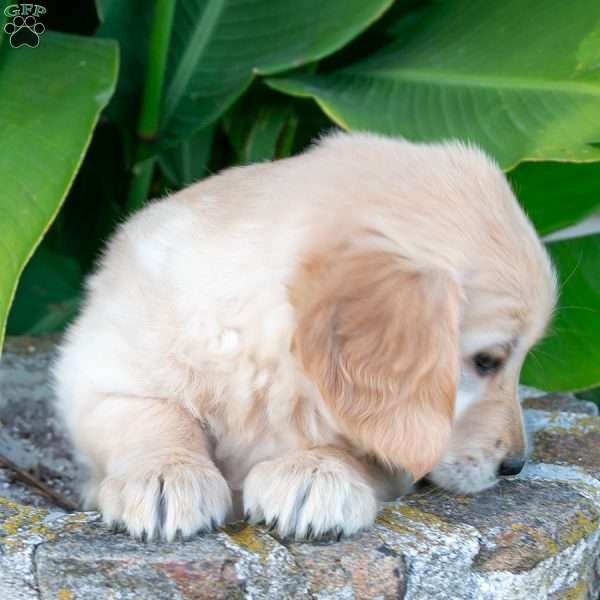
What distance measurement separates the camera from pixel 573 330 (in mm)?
3369

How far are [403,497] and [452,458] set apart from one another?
143 millimetres

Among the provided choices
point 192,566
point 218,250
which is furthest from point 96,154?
point 192,566

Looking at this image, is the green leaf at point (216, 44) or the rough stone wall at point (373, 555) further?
the green leaf at point (216, 44)

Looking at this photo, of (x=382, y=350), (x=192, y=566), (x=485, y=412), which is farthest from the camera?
(x=485, y=412)

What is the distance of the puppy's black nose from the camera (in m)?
2.38

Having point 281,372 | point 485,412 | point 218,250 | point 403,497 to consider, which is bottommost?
point 403,497

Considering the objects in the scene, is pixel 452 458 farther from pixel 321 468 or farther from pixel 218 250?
pixel 218 250

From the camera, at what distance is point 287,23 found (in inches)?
141

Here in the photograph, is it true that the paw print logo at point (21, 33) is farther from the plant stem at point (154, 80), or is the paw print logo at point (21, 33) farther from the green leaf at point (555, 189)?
the green leaf at point (555, 189)

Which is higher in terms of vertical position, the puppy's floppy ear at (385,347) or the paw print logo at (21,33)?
the paw print logo at (21,33)

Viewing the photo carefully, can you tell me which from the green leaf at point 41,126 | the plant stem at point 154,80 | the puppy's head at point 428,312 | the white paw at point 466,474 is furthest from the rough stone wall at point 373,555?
the plant stem at point 154,80

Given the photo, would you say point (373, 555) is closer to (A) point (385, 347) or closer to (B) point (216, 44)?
(A) point (385, 347)

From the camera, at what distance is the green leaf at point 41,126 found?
2564 millimetres

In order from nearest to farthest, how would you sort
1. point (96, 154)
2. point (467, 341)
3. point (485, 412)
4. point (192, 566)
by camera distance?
point (192, 566), point (467, 341), point (485, 412), point (96, 154)
